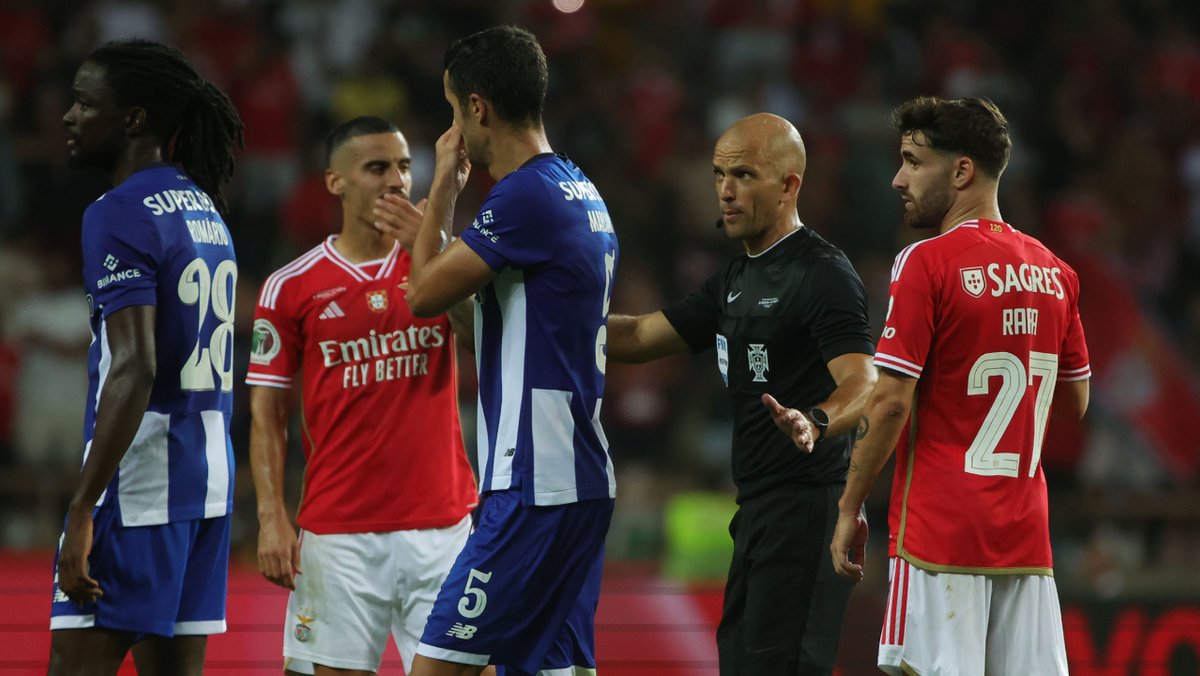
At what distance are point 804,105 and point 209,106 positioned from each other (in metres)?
8.40

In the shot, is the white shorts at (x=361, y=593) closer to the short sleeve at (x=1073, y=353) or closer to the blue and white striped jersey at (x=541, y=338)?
the blue and white striped jersey at (x=541, y=338)

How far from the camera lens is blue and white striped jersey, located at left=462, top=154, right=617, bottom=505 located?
3516mm

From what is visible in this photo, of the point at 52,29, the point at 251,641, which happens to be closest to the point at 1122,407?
the point at 251,641

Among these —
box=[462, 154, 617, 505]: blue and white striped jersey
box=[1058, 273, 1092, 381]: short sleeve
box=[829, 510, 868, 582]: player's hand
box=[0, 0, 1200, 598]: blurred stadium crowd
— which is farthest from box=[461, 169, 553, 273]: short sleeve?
box=[0, 0, 1200, 598]: blurred stadium crowd

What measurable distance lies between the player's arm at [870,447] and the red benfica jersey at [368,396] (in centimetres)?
158

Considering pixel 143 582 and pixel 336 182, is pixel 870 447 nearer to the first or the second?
pixel 143 582

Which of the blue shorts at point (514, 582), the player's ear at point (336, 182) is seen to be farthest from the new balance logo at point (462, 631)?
the player's ear at point (336, 182)

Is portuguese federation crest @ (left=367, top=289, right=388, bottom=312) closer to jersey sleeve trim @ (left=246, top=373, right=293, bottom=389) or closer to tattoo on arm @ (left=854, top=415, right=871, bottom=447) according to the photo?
jersey sleeve trim @ (left=246, top=373, right=293, bottom=389)

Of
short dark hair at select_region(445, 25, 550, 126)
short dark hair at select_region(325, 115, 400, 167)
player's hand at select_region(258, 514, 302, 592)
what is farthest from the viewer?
short dark hair at select_region(325, 115, 400, 167)

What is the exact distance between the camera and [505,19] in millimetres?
11773

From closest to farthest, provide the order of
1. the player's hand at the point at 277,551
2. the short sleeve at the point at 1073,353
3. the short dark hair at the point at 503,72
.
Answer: the short dark hair at the point at 503,72
the short sleeve at the point at 1073,353
the player's hand at the point at 277,551

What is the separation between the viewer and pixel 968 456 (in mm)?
3723

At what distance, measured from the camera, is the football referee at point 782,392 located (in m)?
3.91

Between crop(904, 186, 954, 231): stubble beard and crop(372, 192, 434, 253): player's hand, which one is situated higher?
crop(904, 186, 954, 231): stubble beard
